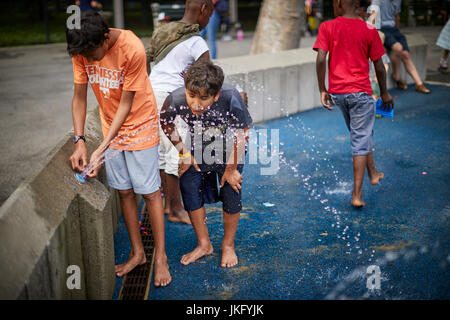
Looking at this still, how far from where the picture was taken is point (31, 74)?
10.1m

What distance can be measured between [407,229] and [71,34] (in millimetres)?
2853

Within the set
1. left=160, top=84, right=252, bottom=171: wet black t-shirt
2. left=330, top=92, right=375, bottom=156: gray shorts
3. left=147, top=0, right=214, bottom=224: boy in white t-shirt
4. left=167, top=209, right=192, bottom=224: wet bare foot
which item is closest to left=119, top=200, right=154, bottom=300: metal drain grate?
left=167, top=209, right=192, bottom=224: wet bare foot

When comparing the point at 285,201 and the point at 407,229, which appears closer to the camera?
the point at 407,229

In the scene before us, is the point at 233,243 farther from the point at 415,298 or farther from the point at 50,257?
the point at 50,257

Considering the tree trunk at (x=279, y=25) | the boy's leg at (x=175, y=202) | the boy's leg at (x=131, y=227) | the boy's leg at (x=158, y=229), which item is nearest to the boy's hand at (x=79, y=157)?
the boy's leg at (x=131, y=227)

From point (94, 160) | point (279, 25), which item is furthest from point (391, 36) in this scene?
point (94, 160)

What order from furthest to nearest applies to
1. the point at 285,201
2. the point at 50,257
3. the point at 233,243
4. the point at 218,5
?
the point at 218,5, the point at 285,201, the point at 233,243, the point at 50,257

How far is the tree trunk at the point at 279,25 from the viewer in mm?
9117

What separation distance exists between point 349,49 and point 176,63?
1.52m

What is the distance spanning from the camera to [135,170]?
10.2ft

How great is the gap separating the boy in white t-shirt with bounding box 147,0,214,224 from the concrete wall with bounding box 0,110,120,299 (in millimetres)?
883

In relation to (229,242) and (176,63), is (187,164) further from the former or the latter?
(176,63)

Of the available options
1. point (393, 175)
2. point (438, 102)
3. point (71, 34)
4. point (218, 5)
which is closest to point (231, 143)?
point (71, 34)

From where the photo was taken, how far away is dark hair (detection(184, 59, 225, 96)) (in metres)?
2.92
